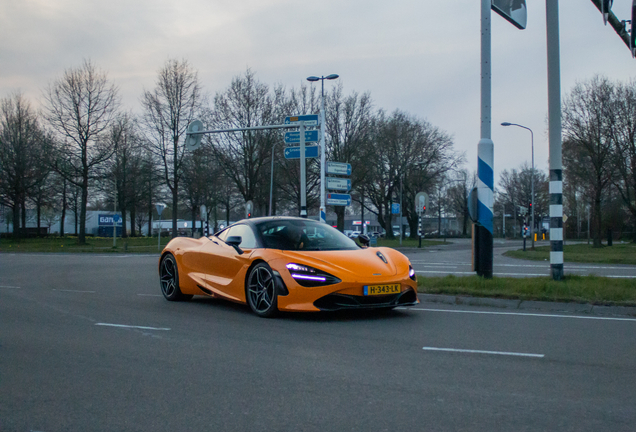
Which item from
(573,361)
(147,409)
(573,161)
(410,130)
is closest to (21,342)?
(147,409)

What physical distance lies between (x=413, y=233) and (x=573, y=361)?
54871 millimetres

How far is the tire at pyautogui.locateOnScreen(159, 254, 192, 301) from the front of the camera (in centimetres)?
932

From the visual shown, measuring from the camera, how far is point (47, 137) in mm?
40938

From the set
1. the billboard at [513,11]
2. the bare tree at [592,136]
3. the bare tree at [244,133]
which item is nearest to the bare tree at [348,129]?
the bare tree at [244,133]

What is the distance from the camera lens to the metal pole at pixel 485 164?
10.5 m

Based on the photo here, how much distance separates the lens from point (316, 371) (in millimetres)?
4754

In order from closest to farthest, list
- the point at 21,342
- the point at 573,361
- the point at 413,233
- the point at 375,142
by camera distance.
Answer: the point at 573,361
the point at 21,342
the point at 375,142
the point at 413,233

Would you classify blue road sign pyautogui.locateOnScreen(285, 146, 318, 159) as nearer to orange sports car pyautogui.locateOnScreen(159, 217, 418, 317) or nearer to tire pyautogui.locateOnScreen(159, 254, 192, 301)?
tire pyautogui.locateOnScreen(159, 254, 192, 301)

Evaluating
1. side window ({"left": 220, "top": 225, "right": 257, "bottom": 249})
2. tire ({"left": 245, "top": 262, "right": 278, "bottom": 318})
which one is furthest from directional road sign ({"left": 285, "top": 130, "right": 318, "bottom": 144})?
tire ({"left": 245, "top": 262, "right": 278, "bottom": 318})

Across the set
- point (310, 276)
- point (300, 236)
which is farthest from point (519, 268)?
point (310, 276)

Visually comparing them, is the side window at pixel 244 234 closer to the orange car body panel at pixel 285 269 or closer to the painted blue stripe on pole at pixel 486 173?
the orange car body panel at pixel 285 269

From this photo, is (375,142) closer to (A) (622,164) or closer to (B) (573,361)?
(A) (622,164)

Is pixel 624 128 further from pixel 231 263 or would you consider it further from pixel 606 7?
pixel 231 263

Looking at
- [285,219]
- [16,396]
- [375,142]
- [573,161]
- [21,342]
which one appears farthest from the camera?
[375,142]
